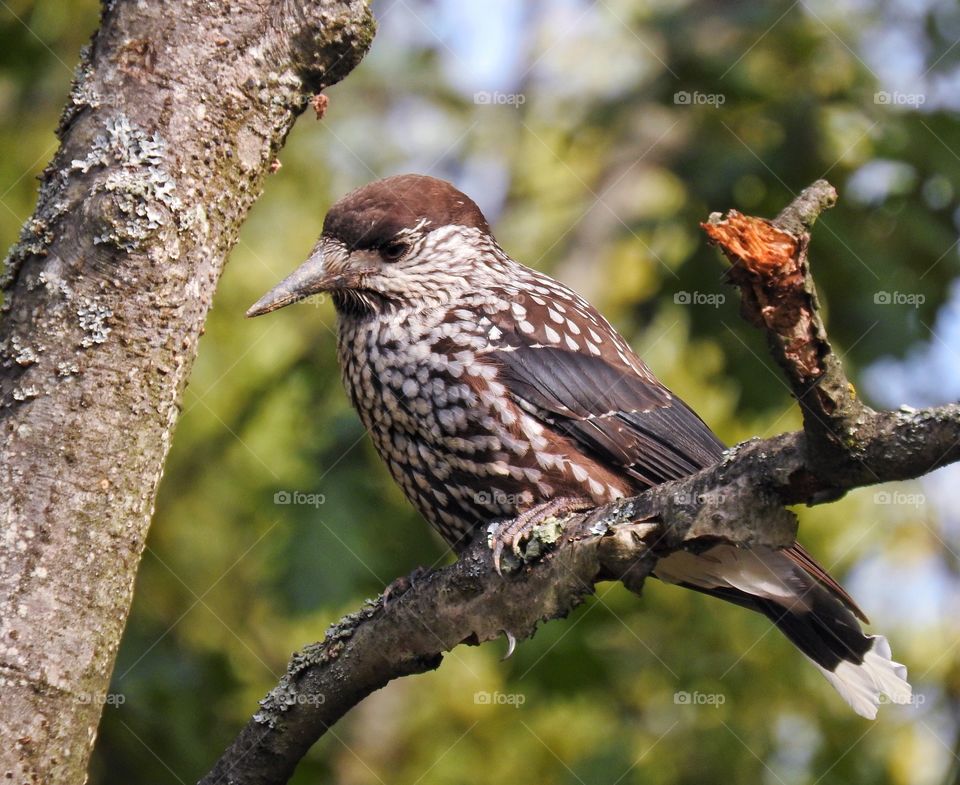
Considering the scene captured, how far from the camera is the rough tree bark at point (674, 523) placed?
1811 mm

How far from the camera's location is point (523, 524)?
3.04 meters

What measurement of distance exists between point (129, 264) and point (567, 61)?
18.4ft

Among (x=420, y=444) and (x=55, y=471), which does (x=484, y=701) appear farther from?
(x=55, y=471)

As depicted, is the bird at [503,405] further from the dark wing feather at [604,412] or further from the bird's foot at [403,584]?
the bird's foot at [403,584]

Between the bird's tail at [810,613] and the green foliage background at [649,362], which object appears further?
the green foliage background at [649,362]
